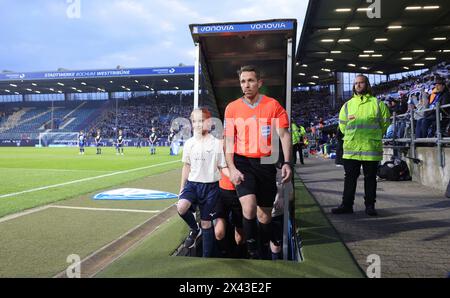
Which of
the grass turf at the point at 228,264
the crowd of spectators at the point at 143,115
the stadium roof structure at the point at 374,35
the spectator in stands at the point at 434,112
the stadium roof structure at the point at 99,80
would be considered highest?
the stadium roof structure at the point at 99,80

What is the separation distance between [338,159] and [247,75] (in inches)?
225

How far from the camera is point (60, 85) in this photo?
5466 centimetres

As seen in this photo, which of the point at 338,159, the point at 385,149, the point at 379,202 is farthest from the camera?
the point at 385,149

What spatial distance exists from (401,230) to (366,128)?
1.58 m

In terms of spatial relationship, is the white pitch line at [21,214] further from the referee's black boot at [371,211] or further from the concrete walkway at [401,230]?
the referee's black boot at [371,211]

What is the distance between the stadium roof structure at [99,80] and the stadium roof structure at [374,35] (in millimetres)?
20718

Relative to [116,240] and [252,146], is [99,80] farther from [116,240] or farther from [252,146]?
[252,146]

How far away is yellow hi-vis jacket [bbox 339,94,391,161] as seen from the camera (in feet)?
17.5

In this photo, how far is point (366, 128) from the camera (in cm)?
536

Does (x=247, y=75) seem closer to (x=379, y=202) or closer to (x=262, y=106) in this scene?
(x=262, y=106)

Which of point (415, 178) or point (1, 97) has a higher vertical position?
point (1, 97)

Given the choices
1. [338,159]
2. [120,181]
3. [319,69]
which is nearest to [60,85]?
[319,69]

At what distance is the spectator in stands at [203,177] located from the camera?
12.5ft

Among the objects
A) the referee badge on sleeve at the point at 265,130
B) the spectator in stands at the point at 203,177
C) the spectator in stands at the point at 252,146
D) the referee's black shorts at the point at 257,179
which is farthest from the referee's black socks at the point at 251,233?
the referee badge on sleeve at the point at 265,130
